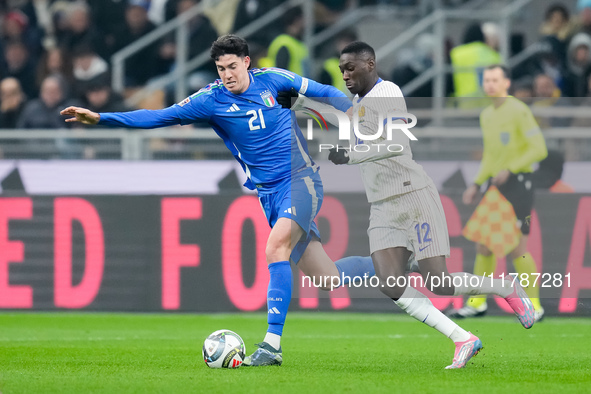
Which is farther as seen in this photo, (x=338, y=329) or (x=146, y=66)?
(x=146, y=66)

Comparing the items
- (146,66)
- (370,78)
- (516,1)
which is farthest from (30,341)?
(516,1)

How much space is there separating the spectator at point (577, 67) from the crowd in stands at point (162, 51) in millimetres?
13

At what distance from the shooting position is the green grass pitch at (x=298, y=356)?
5574mm

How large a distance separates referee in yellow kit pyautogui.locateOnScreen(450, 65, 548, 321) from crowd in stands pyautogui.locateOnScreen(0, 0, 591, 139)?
2.36 m

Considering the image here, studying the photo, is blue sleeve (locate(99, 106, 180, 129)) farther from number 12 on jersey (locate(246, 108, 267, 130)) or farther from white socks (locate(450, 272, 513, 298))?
white socks (locate(450, 272, 513, 298))

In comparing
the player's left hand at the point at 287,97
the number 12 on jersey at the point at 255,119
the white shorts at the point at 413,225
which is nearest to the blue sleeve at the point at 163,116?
the number 12 on jersey at the point at 255,119

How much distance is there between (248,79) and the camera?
22.7 ft

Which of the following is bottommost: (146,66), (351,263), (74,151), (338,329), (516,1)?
(338,329)

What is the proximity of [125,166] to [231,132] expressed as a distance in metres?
4.12

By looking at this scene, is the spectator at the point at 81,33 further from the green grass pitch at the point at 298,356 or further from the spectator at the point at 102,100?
the green grass pitch at the point at 298,356

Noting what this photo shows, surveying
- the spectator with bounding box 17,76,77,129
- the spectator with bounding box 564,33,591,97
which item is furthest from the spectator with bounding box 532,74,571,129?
the spectator with bounding box 17,76,77,129

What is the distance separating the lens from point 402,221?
253 inches

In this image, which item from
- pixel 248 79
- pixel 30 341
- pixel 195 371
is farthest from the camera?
pixel 30 341

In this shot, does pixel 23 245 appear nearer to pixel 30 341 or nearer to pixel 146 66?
pixel 30 341
